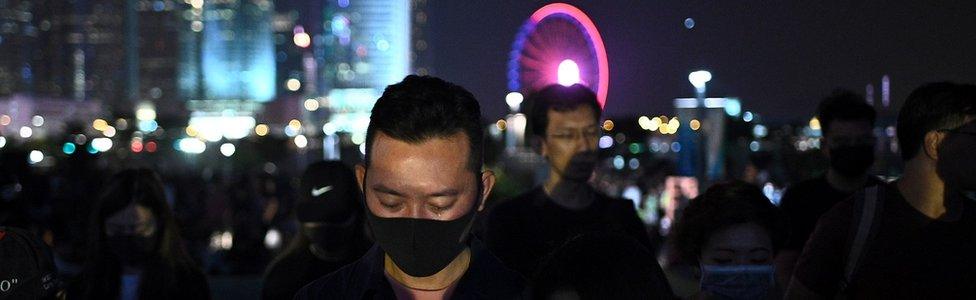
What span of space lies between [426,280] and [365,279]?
16cm

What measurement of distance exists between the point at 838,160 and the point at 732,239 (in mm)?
2816

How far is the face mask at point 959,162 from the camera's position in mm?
4301

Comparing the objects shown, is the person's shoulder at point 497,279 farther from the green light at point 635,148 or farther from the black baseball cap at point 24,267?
the green light at point 635,148

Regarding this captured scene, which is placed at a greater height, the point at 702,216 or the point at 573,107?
the point at 573,107

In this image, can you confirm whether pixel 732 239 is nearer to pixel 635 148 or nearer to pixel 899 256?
pixel 899 256

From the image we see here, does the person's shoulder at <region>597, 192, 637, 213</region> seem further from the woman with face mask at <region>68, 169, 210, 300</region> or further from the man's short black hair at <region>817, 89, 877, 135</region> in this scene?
the woman with face mask at <region>68, 169, 210, 300</region>

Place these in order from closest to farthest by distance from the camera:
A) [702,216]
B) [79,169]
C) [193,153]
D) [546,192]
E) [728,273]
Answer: [728,273] < [702,216] < [546,192] < [79,169] < [193,153]

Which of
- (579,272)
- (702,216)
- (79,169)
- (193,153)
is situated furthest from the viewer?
(193,153)

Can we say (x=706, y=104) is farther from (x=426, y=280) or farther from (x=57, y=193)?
(x=426, y=280)

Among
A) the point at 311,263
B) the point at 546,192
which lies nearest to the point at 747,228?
the point at 546,192

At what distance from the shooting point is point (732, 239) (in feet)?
13.3

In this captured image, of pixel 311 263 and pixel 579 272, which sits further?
pixel 311 263

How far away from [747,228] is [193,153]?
11786 centimetres

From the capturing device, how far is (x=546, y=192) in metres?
5.70
